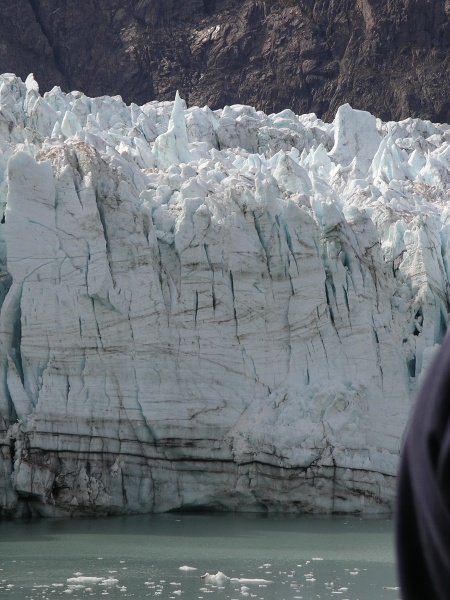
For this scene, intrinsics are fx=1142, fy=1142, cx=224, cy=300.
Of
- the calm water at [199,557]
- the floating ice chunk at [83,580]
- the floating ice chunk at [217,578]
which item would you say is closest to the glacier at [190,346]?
the calm water at [199,557]

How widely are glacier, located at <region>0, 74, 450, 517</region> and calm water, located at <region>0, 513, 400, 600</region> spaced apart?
541 mm

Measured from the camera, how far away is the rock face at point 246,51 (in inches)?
1521

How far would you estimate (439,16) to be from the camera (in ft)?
127

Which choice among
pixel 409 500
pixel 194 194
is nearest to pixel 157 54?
pixel 194 194

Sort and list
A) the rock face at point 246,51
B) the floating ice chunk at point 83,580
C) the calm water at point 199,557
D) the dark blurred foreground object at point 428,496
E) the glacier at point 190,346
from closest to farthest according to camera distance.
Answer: the dark blurred foreground object at point 428,496 → the calm water at point 199,557 → the floating ice chunk at point 83,580 → the glacier at point 190,346 → the rock face at point 246,51

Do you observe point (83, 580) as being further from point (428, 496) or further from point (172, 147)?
point (172, 147)

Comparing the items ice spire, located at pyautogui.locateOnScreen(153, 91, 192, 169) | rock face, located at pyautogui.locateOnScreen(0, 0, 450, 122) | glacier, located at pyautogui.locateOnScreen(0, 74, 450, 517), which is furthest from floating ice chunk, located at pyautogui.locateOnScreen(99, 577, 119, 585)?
rock face, located at pyautogui.locateOnScreen(0, 0, 450, 122)

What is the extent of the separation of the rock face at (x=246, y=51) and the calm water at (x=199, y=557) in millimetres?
27293

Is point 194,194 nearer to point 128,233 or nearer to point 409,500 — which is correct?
point 128,233

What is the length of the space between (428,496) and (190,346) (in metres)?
13.5

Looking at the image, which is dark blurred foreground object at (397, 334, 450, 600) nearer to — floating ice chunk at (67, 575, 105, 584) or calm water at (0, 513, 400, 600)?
calm water at (0, 513, 400, 600)

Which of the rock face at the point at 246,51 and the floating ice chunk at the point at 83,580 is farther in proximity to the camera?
the rock face at the point at 246,51

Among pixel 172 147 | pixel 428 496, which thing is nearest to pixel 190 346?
pixel 172 147

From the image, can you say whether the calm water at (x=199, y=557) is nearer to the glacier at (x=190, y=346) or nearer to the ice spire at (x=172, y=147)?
the glacier at (x=190, y=346)
